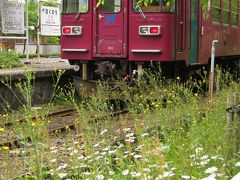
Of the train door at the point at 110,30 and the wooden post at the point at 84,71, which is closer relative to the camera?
the train door at the point at 110,30

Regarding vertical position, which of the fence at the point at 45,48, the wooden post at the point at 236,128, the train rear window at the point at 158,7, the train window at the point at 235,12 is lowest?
the wooden post at the point at 236,128

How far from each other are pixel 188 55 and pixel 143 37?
127cm

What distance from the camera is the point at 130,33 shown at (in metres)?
10.1

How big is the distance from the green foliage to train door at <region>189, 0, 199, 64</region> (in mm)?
4091

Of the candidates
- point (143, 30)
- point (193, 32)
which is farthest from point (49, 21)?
point (143, 30)

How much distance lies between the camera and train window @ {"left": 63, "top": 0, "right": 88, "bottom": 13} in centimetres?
1062

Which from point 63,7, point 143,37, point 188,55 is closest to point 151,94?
point 143,37

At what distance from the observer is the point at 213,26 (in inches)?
490

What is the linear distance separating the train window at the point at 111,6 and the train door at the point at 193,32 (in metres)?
1.56

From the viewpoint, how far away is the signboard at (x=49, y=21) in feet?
51.2

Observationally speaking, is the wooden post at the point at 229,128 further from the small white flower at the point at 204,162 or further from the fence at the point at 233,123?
the small white flower at the point at 204,162

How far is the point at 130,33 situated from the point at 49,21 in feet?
20.5

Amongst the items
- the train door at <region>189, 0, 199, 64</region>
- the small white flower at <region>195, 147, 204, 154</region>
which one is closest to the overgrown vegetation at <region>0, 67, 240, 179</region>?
the small white flower at <region>195, 147, 204, 154</region>

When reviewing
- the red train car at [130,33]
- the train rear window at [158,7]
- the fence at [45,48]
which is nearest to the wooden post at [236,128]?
the red train car at [130,33]
